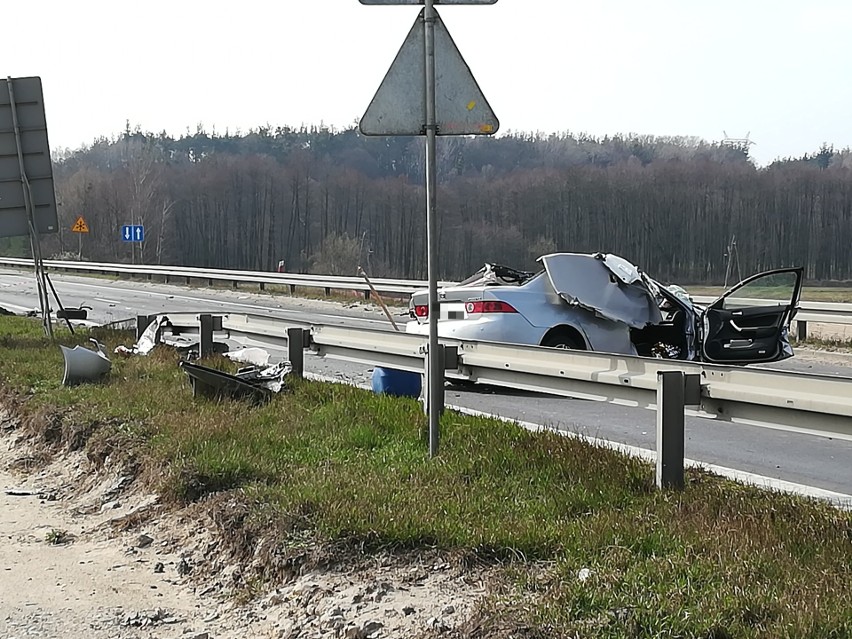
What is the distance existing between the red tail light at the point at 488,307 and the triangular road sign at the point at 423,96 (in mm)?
5131

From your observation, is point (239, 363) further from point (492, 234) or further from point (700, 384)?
point (492, 234)

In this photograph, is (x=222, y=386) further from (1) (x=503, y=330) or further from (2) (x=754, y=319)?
(2) (x=754, y=319)

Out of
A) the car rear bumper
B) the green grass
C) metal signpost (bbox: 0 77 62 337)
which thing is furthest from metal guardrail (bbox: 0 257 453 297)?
the green grass

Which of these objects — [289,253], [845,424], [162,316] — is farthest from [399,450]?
[289,253]

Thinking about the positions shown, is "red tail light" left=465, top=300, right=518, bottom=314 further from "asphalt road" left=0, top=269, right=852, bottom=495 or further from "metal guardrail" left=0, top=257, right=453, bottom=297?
"metal guardrail" left=0, top=257, right=453, bottom=297

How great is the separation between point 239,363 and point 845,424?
680cm

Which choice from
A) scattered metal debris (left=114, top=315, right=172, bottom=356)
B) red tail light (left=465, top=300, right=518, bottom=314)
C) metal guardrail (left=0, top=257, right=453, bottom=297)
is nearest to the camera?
red tail light (left=465, top=300, right=518, bottom=314)

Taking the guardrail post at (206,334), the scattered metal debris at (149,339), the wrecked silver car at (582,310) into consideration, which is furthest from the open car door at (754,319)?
the scattered metal debris at (149,339)

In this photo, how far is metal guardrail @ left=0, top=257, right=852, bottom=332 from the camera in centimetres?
1914

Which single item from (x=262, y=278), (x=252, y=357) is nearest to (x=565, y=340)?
(x=252, y=357)

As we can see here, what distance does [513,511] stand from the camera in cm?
526

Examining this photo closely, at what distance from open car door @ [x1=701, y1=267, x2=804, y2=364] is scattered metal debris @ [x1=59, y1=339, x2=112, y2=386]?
245 inches

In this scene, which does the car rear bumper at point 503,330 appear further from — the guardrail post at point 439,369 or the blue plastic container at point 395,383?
the guardrail post at point 439,369

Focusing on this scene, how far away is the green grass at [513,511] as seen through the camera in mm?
3932
